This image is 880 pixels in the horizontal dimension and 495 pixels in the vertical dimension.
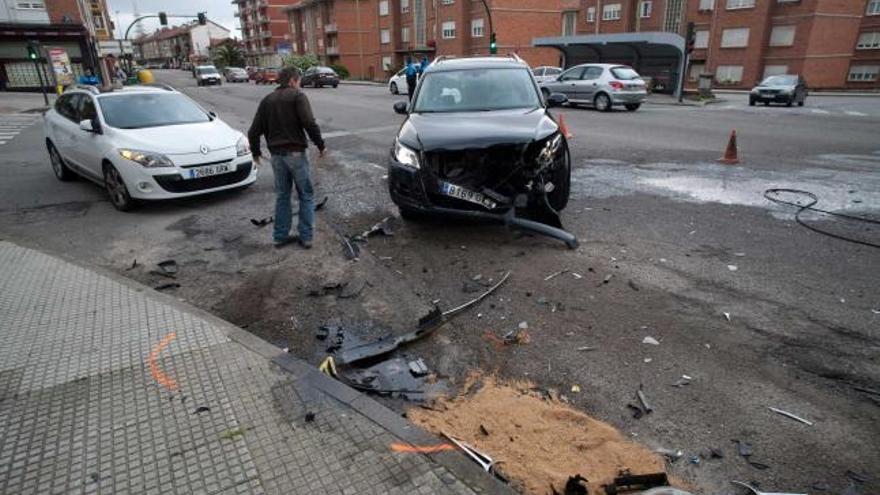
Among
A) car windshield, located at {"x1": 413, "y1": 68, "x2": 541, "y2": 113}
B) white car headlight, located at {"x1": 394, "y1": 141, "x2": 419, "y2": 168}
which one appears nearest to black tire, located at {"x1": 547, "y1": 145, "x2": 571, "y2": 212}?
car windshield, located at {"x1": 413, "y1": 68, "x2": 541, "y2": 113}

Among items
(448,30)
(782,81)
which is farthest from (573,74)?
(448,30)

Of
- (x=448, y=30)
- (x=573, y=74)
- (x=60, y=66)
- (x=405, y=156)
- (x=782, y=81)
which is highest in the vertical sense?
(x=448, y=30)

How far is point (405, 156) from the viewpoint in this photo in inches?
231

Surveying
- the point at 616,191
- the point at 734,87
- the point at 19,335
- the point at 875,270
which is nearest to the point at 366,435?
the point at 19,335

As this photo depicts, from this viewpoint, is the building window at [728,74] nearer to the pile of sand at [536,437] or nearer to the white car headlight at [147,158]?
the white car headlight at [147,158]

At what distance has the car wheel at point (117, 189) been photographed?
753cm

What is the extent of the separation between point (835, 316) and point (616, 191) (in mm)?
4251

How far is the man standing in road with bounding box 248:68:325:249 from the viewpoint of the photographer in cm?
564

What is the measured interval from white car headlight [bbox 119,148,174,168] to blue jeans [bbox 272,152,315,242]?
2.35m

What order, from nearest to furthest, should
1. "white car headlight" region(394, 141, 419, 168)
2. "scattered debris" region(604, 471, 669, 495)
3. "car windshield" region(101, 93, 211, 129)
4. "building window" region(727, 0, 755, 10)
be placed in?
"scattered debris" region(604, 471, 669, 495) → "white car headlight" region(394, 141, 419, 168) → "car windshield" region(101, 93, 211, 129) → "building window" region(727, 0, 755, 10)

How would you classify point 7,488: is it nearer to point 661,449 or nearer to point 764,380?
point 661,449

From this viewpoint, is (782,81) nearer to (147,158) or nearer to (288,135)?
(288,135)

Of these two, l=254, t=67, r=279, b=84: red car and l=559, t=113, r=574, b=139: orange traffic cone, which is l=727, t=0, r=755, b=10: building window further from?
l=559, t=113, r=574, b=139: orange traffic cone

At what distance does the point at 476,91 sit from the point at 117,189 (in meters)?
5.30
